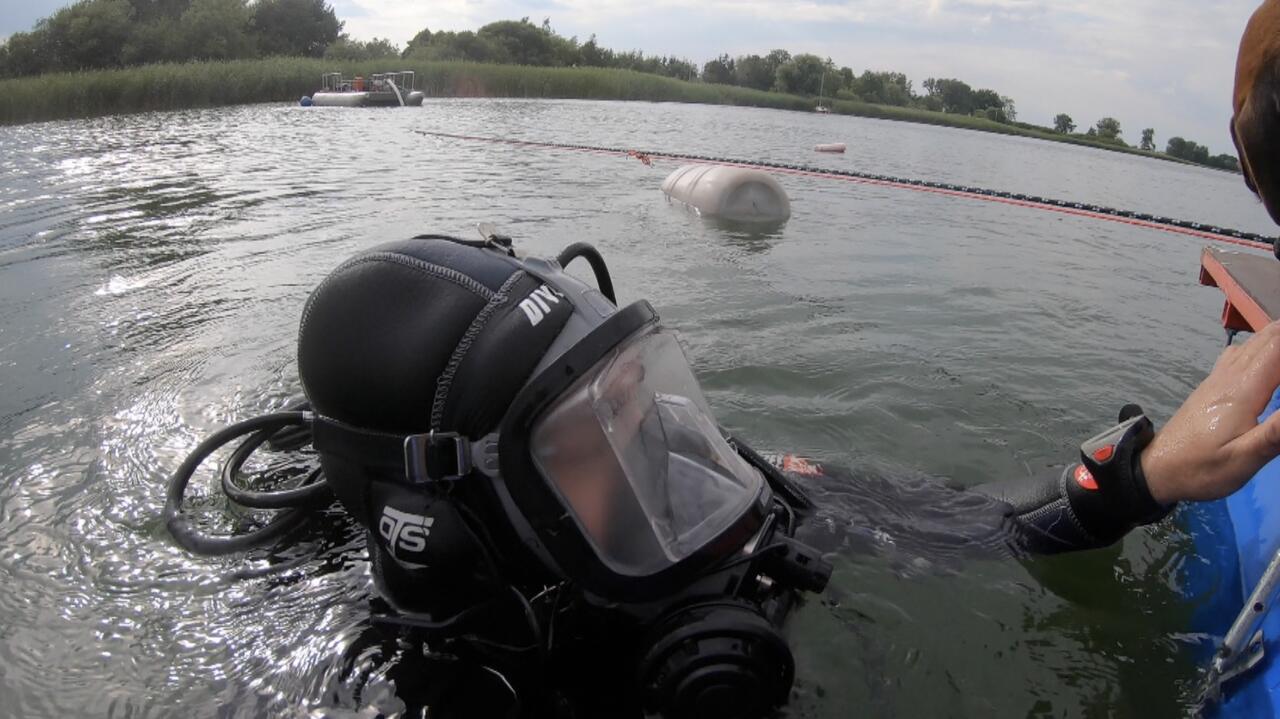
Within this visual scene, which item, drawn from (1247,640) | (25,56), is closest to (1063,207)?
(1247,640)

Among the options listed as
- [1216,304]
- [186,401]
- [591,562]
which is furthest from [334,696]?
[1216,304]

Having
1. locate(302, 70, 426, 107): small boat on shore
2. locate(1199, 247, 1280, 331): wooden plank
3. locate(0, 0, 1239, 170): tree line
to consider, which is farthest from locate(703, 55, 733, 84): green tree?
locate(1199, 247, 1280, 331): wooden plank

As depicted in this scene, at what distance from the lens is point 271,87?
108ft

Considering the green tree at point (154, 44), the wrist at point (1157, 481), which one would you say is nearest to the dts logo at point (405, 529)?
the wrist at point (1157, 481)

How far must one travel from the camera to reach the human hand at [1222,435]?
6.66 ft

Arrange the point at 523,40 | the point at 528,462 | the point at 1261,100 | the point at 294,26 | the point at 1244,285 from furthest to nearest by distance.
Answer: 1. the point at 523,40
2. the point at 294,26
3. the point at 1244,285
4. the point at 528,462
5. the point at 1261,100

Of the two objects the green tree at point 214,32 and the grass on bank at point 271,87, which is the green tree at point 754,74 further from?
the green tree at point 214,32

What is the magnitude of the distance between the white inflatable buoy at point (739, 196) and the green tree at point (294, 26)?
64.9 m

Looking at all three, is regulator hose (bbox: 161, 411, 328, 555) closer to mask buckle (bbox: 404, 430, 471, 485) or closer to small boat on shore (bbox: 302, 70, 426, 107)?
mask buckle (bbox: 404, 430, 471, 485)

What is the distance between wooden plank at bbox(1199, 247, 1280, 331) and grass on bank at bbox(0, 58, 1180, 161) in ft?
90.4

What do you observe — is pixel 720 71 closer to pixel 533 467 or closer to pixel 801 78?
pixel 801 78

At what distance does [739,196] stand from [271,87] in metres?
30.3

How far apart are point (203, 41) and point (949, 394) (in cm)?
6403

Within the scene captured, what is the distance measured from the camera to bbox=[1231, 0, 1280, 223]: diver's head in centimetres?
142
